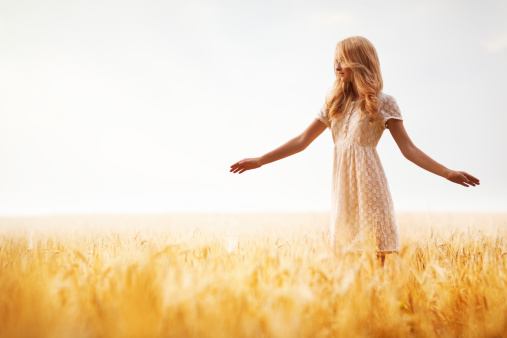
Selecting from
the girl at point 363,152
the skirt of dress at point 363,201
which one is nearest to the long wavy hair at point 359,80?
the girl at point 363,152

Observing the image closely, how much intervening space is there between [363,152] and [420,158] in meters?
0.38

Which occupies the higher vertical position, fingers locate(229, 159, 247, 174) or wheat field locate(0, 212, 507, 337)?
fingers locate(229, 159, 247, 174)

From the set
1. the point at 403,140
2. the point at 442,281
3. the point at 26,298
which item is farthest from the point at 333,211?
the point at 26,298

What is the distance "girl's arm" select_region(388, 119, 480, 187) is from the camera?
8.68ft

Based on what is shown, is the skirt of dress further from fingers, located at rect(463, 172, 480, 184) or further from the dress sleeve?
fingers, located at rect(463, 172, 480, 184)

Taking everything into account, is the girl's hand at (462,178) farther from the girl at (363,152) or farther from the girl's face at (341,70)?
the girl's face at (341,70)

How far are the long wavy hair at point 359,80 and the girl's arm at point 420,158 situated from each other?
16 centimetres

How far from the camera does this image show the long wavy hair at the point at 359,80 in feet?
9.22

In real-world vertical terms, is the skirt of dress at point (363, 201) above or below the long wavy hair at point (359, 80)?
below

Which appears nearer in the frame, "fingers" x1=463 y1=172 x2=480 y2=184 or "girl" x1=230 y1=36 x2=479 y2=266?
"fingers" x1=463 y1=172 x2=480 y2=184

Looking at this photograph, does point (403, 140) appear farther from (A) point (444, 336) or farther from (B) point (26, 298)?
(B) point (26, 298)

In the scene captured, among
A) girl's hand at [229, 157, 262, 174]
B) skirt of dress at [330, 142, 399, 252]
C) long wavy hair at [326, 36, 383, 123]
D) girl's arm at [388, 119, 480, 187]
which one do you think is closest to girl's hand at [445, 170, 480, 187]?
girl's arm at [388, 119, 480, 187]

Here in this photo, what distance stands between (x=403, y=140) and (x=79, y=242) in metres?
2.82

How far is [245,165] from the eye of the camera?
10.0ft
